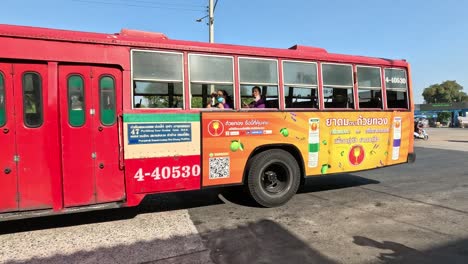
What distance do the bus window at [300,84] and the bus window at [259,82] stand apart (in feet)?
0.81

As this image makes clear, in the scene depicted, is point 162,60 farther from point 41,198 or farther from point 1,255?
point 1,255

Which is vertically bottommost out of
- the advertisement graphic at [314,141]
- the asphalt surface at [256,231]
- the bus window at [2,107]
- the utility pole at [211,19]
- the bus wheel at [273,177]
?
the asphalt surface at [256,231]

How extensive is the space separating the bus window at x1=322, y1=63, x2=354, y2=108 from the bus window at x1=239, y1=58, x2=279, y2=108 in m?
1.17

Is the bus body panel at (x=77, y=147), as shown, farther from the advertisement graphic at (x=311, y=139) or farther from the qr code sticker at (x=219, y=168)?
the qr code sticker at (x=219, y=168)

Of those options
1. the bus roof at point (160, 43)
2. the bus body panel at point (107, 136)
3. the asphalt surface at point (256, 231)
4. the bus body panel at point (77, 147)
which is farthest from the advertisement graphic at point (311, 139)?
the bus body panel at point (77, 147)

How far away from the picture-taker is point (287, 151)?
704 cm

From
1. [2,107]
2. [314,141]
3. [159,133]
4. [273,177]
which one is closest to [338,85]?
[314,141]

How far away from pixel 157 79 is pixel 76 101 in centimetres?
125

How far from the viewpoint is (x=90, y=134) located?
540 centimetres

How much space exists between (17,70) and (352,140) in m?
6.08

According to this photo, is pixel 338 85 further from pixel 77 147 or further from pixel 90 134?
pixel 77 147

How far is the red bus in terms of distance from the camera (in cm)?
508

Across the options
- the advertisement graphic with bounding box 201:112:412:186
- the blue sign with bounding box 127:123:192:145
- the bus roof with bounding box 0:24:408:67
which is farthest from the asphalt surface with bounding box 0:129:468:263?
the bus roof with bounding box 0:24:408:67

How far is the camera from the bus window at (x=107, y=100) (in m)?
5.46
